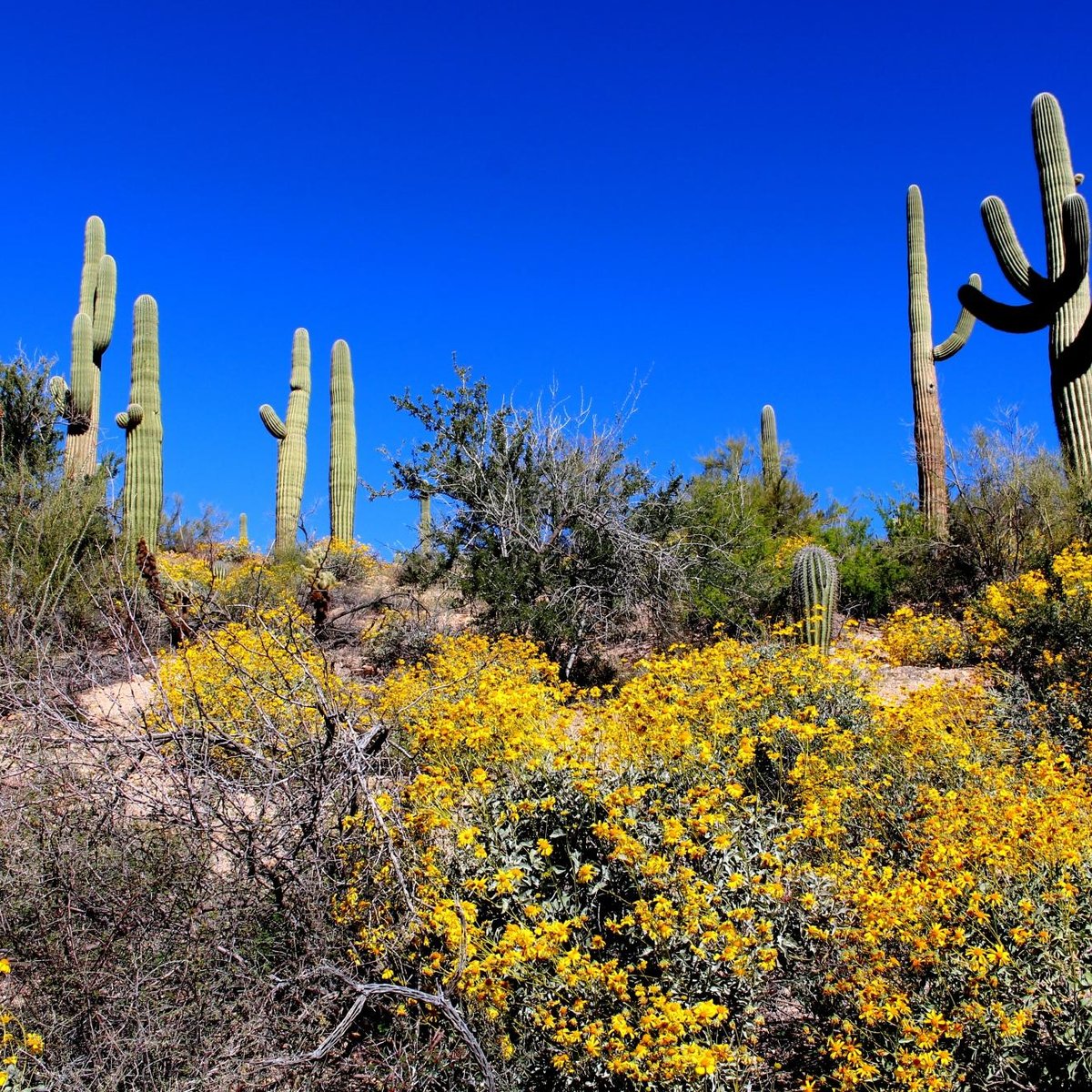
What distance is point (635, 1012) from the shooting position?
3.22 metres

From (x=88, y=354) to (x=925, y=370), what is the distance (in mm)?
13043

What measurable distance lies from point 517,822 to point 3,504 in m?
8.57

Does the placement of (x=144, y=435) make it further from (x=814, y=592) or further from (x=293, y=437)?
(x=814, y=592)

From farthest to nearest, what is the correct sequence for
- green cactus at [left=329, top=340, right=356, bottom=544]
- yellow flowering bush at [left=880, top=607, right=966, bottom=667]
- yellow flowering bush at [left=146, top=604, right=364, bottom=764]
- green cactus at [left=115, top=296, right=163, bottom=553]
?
1. green cactus at [left=329, top=340, right=356, bottom=544]
2. green cactus at [left=115, top=296, right=163, bottom=553]
3. yellow flowering bush at [left=880, top=607, right=966, bottom=667]
4. yellow flowering bush at [left=146, top=604, right=364, bottom=764]

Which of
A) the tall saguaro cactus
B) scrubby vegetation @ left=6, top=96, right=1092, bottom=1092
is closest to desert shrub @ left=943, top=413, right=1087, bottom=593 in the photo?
the tall saguaro cactus

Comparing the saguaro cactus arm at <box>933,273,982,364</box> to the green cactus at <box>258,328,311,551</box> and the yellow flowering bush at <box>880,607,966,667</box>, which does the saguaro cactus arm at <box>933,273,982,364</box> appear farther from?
the green cactus at <box>258,328,311,551</box>

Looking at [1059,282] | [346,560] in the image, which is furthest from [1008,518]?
[346,560]

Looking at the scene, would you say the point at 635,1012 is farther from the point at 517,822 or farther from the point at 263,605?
the point at 263,605

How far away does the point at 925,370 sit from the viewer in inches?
581

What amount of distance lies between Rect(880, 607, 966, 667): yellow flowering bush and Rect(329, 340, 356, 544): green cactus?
9182 mm

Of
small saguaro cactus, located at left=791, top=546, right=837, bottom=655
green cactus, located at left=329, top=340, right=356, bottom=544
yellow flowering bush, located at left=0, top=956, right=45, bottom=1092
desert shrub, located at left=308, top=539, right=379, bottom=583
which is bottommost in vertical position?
yellow flowering bush, located at left=0, top=956, right=45, bottom=1092

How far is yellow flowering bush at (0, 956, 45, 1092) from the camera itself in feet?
9.90

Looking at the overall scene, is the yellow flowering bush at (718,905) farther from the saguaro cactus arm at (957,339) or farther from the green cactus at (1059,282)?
the saguaro cactus arm at (957,339)

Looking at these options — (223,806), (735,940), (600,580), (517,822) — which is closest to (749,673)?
(517,822)
